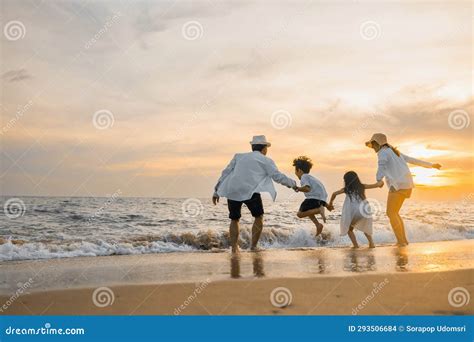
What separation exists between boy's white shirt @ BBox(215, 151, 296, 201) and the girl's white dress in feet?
5.25

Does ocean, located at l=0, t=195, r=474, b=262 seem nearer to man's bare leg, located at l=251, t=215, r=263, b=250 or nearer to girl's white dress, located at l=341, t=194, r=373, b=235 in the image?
man's bare leg, located at l=251, t=215, r=263, b=250

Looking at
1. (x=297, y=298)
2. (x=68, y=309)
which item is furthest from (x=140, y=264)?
(x=297, y=298)

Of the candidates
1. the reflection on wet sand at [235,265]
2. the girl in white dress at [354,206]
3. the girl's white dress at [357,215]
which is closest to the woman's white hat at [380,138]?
the girl in white dress at [354,206]

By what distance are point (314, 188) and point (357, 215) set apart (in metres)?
0.92

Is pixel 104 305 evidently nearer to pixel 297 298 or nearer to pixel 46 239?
pixel 297 298

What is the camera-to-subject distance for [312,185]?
8945 millimetres

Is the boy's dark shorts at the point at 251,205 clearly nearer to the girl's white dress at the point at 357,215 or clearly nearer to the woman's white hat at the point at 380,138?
the girl's white dress at the point at 357,215

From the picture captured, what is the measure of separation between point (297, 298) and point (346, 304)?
393 mm

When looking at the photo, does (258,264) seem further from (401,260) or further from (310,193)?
(310,193)

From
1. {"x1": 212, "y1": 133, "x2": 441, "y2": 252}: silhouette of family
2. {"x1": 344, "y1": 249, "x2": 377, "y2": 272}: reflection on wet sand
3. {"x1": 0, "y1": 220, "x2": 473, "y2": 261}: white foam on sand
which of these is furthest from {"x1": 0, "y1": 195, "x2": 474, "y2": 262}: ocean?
{"x1": 344, "y1": 249, "x2": 377, "y2": 272}: reflection on wet sand

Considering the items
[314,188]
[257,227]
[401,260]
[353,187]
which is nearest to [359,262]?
[401,260]

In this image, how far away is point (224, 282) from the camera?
4.71 metres

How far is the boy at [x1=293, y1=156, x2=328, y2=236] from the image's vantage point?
8.89m

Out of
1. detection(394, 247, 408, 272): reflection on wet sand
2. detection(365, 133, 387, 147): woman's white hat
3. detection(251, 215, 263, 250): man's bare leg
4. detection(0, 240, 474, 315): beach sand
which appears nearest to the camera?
detection(0, 240, 474, 315): beach sand
